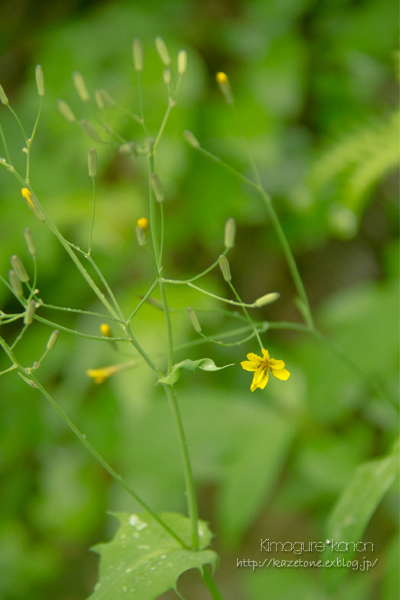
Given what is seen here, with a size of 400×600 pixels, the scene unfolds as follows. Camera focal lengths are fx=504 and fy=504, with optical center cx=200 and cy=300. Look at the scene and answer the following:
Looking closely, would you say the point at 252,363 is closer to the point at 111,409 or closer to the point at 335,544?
the point at 335,544

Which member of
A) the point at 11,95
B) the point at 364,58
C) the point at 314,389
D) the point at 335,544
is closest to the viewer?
the point at 335,544

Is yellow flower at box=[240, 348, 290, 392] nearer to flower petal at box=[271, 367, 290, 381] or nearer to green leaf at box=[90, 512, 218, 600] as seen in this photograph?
flower petal at box=[271, 367, 290, 381]

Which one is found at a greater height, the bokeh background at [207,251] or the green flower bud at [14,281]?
the green flower bud at [14,281]

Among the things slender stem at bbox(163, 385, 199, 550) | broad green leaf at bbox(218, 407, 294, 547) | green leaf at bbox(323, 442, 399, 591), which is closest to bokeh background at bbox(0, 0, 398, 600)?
broad green leaf at bbox(218, 407, 294, 547)

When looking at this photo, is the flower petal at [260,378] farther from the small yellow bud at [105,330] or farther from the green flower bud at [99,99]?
the green flower bud at [99,99]

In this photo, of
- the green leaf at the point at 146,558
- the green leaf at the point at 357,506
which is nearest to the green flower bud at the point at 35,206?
the green leaf at the point at 146,558

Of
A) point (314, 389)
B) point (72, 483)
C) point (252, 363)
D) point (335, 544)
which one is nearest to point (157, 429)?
point (314, 389)
